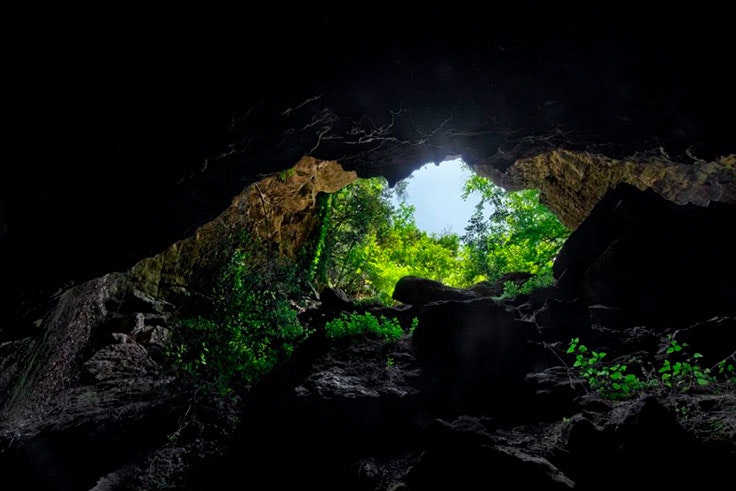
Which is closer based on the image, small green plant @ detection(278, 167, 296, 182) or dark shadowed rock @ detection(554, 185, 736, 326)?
dark shadowed rock @ detection(554, 185, 736, 326)

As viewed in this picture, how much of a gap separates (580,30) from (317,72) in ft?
11.5

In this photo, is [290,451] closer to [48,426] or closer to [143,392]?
[143,392]

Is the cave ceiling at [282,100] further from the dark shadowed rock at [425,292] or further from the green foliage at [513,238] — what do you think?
the green foliage at [513,238]

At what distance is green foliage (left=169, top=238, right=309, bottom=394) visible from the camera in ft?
25.0

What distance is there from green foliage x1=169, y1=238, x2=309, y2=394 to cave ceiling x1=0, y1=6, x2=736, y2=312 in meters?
2.65

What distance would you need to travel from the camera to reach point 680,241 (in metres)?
6.86

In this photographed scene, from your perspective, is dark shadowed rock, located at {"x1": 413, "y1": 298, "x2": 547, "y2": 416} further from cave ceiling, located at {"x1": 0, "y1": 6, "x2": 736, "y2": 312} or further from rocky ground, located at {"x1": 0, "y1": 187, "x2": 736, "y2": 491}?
cave ceiling, located at {"x1": 0, "y1": 6, "x2": 736, "y2": 312}

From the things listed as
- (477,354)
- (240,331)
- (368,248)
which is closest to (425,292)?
(477,354)

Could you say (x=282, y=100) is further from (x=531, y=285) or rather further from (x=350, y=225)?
(x=350, y=225)

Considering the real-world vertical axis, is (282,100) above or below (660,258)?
above

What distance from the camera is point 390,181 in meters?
8.25

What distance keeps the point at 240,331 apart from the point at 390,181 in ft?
17.0

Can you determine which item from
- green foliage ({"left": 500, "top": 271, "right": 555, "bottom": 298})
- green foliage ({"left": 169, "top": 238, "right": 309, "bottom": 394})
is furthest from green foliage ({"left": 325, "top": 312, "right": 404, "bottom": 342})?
green foliage ({"left": 500, "top": 271, "right": 555, "bottom": 298})

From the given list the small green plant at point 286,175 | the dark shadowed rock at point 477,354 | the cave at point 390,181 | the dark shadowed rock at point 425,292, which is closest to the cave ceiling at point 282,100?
the cave at point 390,181
